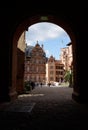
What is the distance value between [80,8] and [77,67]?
354 cm

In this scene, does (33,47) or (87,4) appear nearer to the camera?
(87,4)

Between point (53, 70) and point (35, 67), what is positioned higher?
point (35, 67)

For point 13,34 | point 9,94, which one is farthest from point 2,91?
point 13,34

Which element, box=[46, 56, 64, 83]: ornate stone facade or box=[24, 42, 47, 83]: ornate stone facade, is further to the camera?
box=[46, 56, 64, 83]: ornate stone facade

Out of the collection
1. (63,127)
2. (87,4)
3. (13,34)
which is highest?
(87,4)

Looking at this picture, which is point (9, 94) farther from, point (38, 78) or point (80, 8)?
point (38, 78)

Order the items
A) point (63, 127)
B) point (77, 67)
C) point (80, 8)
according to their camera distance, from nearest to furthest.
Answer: point (63, 127) < point (80, 8) < point (77, 67)

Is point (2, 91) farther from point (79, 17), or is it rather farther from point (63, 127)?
point (63, 127)

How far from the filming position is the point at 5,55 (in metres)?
15.3

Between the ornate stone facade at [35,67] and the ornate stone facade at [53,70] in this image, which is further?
the ornate stone facade at [53,70]

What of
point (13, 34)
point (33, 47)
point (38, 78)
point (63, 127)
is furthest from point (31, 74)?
point (63, 127)

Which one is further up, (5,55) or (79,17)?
(79,17)

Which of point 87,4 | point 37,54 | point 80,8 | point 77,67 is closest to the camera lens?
point 87,4

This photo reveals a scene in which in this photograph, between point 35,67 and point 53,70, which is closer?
point 35,67
